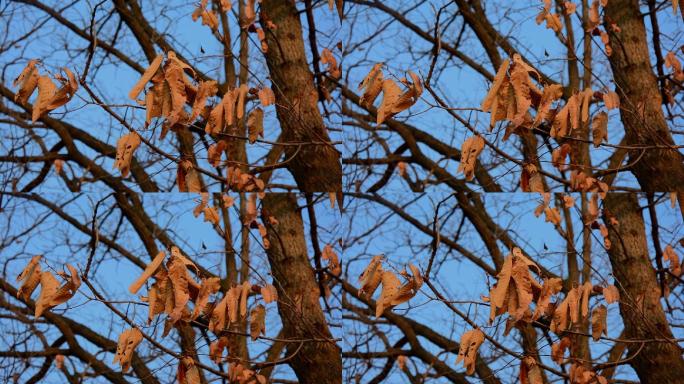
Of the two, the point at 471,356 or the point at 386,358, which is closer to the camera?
the point at 471,356

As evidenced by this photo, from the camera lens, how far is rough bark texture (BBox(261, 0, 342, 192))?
177 inches

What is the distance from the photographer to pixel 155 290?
399 cm

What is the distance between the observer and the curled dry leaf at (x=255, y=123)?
429 cm

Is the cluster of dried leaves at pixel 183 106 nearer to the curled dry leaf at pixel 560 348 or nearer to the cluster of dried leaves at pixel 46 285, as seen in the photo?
the cluster of dried leaves at pixel 46 285

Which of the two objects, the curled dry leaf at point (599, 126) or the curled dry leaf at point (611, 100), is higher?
the curled dry leaf at point (611, 100)

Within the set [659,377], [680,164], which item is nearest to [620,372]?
[659,377]

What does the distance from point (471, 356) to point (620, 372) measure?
926 millimetres

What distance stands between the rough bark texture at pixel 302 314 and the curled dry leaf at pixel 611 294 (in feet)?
3.14

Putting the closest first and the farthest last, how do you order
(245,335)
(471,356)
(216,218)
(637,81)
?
(471,356) < (245,335) < (216,218) < (637,81)

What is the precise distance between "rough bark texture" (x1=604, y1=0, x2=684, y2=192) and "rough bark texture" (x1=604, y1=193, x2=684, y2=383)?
0.46 ft

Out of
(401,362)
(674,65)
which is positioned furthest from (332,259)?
(674,65)

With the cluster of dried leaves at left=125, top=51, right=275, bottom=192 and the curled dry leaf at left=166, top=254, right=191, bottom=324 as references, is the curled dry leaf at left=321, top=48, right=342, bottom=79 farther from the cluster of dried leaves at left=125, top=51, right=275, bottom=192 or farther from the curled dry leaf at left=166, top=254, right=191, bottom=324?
the curled dry leaf at left=166, top=254, right=191, bottom=324

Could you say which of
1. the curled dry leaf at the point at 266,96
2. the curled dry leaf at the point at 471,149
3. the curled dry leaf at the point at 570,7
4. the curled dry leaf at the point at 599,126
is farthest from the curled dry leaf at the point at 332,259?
the curled dry leaf at the point at 570,7

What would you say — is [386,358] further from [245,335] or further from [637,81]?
[637,81]
